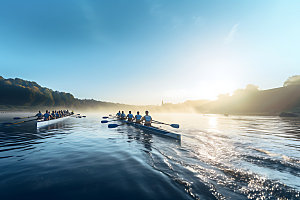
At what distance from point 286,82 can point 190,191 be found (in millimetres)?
158785

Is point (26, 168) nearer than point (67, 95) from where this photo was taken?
Yes

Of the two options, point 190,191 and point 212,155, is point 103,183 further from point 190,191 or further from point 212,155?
point 212,155

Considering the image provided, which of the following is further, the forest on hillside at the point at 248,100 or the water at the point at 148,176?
the forest on hillside at the point at 248,100

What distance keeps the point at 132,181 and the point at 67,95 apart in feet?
689

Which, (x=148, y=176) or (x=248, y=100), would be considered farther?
(x=248, y=100)

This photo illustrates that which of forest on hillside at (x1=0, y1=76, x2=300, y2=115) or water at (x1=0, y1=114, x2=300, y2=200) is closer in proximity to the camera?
water at (x1=0, y1=114, x2=300, y2=200)

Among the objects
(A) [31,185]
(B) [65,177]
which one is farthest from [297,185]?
(A) [31,185]

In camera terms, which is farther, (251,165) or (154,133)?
(154,133)

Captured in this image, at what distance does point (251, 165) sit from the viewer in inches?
239

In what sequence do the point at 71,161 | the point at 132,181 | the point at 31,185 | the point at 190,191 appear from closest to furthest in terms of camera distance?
1. the point at 190,191
2. the point at 31,185
3. the point at 132,181
4. the point at 71,161

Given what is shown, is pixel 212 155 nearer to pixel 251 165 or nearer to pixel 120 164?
pixel 251 165

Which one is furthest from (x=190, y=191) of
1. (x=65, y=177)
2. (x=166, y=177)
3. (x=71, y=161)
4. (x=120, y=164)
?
(x=71, y=161)

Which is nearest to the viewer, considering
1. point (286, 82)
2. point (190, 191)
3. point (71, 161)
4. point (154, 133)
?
point (190, 191)

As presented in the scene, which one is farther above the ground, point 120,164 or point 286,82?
point 286,82
